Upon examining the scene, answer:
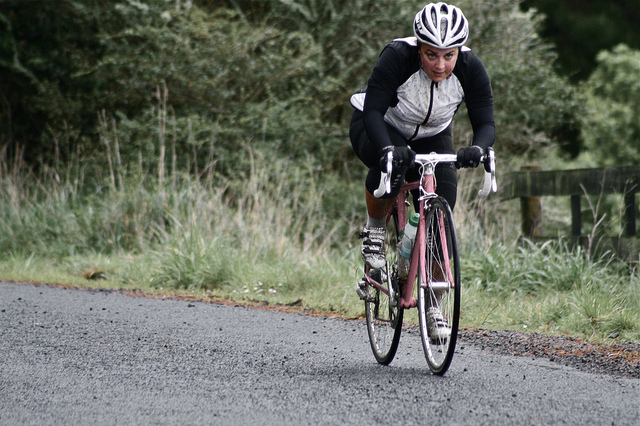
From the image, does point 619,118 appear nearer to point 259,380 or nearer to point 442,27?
point 442,27

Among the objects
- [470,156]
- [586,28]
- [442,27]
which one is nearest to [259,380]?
[470,156]

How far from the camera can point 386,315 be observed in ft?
15.7

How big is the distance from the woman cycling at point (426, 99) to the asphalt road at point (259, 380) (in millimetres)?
870

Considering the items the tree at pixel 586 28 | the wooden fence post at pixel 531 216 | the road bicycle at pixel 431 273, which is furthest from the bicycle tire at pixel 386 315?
the tree at pixel 586 28

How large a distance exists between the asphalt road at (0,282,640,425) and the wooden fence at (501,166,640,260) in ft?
10.6

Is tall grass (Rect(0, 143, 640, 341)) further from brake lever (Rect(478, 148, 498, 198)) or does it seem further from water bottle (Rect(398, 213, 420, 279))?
brake lever (Rect(478, 148, 498, 198))

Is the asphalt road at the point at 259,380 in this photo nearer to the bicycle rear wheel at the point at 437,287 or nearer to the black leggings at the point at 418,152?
the bicycle rear wheel at the point at 437,287

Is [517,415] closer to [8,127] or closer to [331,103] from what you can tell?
[331,103]

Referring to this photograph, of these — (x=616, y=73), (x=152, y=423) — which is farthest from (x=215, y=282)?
(x=616, y=73)

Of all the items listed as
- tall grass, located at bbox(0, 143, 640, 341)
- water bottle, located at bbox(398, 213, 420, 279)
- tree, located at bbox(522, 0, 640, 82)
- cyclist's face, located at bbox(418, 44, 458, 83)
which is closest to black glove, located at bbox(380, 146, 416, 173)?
water bottle, located at bbox(398, 213, 420, 279)

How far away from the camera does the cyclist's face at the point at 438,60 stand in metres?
4.20

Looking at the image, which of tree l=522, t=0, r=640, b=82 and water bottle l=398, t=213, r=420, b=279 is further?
tree l=522, t=0, r=640, b=82

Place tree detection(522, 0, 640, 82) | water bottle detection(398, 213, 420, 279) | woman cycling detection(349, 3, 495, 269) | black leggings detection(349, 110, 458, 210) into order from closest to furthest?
woman cycling detection(349, 3, 495, 269)
water bottle detection(398, 213, 420, 279)
black leggings detection(349, 110, 458, 210)
tree detection(522, 0, 640, 82)

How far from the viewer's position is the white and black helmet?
412 centimetres
